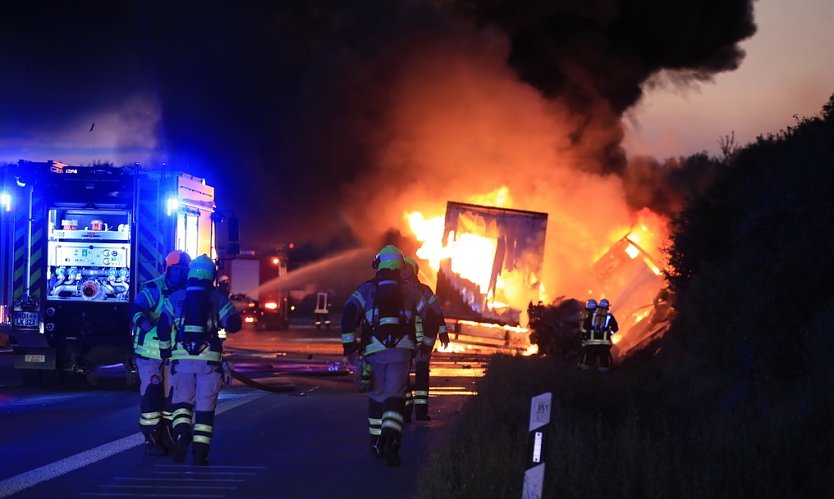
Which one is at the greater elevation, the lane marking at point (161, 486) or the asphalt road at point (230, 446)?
the asphalt road at point (230, 446)

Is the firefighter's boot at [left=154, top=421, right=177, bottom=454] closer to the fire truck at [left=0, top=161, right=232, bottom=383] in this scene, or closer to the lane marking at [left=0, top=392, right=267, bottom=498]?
the lane marking at [left=0, top=392, right=267, bottom=498]

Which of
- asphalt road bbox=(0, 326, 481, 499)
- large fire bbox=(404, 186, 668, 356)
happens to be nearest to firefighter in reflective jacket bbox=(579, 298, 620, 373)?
asphalt road bbox=(0, 326, 481, 499)

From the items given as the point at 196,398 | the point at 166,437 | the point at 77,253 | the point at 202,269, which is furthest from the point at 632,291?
the point at 196,398

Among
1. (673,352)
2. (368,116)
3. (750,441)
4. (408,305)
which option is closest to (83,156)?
(368,116)

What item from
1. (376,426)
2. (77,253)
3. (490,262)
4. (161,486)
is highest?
(490,262)

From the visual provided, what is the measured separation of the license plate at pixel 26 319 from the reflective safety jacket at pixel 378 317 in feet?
26.8

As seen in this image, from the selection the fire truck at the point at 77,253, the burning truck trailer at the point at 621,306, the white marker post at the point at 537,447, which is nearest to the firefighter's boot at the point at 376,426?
the white marker post at the point at 537,447

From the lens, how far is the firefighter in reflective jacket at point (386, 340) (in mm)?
9984

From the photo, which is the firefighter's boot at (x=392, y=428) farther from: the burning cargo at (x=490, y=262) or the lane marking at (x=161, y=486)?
the burning cargo at (x=490, y=262)

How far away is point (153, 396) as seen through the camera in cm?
1047

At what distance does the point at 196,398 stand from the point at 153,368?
833mm

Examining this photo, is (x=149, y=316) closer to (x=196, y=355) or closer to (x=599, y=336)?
(x=196, y=355)

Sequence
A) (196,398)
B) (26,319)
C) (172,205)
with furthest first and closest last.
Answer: (172,205), (26,319), (196,398)

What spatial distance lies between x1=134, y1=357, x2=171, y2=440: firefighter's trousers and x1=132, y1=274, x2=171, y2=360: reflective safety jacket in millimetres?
89
